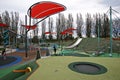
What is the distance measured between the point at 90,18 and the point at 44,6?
46.8 metres

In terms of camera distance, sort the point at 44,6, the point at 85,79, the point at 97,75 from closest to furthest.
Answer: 1. the point at 85,79
2. the point at 97,75
3. the point at 44,6

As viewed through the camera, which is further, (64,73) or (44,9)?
(44,9)

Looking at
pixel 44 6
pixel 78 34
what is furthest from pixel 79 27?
pixel 44 6

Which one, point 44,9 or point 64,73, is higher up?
point 44,9

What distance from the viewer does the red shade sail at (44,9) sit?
1210 cm

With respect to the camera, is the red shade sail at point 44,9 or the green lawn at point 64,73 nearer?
the green lawn at point 64,73

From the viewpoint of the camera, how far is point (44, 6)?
12539 mm

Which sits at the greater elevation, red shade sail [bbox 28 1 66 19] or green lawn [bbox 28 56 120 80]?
red shade sail [bbox 28 1 66 19]

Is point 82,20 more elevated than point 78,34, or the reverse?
point 82,20

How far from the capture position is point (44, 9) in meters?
13.0

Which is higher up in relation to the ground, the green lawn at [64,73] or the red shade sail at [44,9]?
the red shade sail at [44,9]

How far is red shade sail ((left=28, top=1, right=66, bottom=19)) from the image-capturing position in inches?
476

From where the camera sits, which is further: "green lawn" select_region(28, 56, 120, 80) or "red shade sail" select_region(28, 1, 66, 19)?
"red shade sail" select_region(28, 1, 66, 19)

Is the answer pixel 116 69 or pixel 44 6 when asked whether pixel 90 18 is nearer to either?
pixel 44 6
